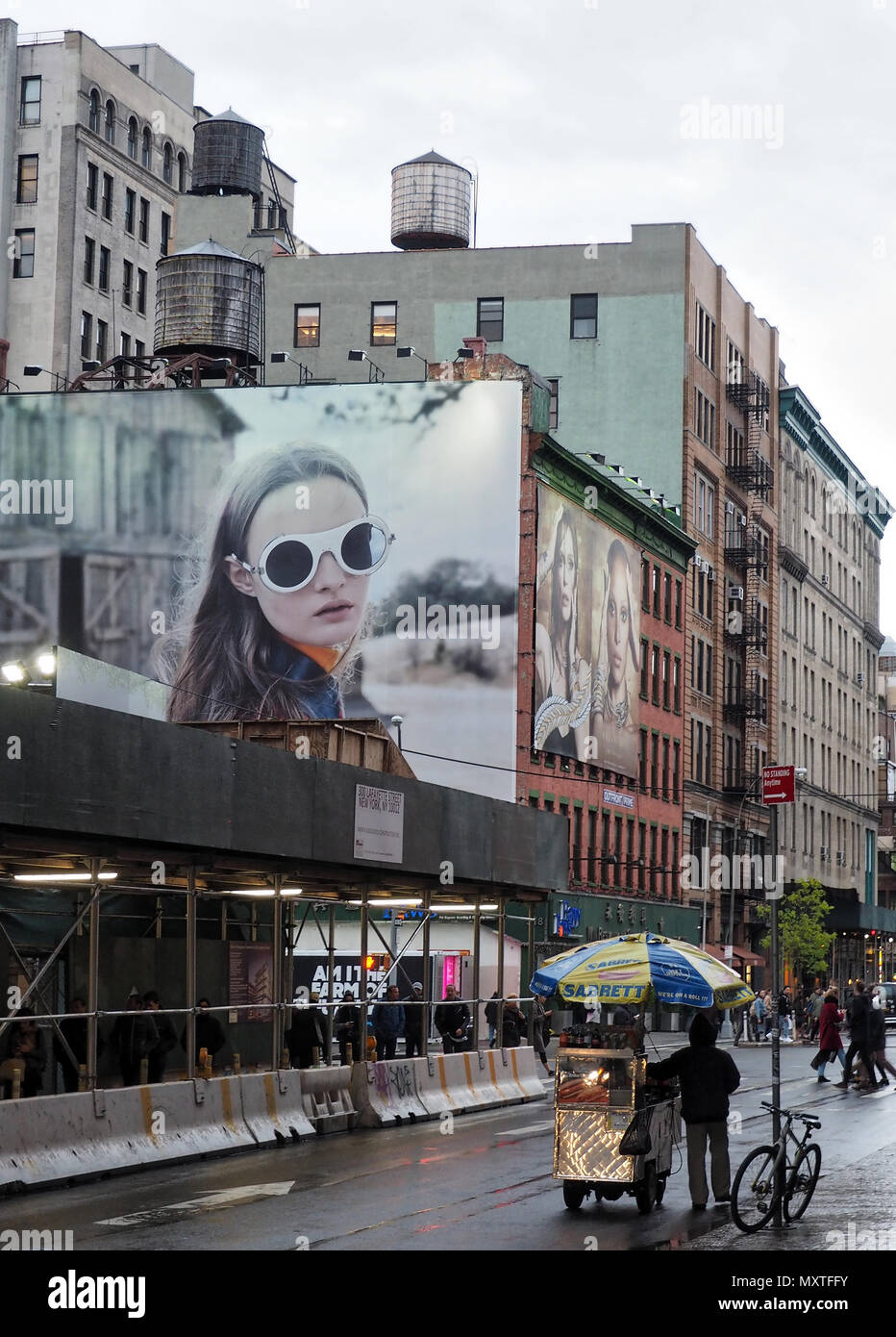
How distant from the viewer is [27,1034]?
22.9 meters

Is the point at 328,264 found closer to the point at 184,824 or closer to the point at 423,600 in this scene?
the point at 423,600

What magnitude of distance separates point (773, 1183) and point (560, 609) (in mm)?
46967

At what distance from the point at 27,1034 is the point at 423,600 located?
38085 mm

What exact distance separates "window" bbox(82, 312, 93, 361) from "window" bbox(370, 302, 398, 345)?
2293cm

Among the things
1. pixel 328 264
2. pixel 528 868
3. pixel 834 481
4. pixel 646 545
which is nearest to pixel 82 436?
pixel 328 264

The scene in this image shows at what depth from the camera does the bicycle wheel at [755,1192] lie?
16312 mm

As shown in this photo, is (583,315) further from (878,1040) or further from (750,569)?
(878,1040)

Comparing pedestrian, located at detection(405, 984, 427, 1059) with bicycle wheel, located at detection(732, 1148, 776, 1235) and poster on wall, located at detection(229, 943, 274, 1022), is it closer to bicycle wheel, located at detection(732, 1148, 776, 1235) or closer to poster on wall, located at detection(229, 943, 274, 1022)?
poster on wall, located at detection(229, 943, 274, 1022)

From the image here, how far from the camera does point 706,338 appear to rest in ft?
267

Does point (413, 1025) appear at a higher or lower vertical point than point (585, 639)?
lower

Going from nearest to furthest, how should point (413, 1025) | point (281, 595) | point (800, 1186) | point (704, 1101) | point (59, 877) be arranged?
1. point (800, 1186)
2. point (704, 1101)
3. point (59, 877)
4. point (413, 1025)
5. point (281, 595)

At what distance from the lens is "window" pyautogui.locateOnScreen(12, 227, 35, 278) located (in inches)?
3681

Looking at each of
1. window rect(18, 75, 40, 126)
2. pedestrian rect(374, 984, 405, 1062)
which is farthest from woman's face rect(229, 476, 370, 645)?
window rect(18, 75, 40, 126)

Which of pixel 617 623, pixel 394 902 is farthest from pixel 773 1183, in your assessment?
pixel 617 623
